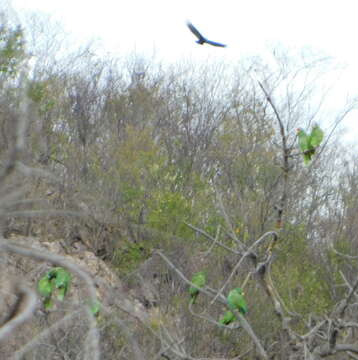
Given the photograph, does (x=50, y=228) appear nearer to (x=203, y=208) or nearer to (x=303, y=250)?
(x=203, y=208)

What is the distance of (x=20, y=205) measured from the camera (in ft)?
5.25

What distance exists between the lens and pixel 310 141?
3.96 metres

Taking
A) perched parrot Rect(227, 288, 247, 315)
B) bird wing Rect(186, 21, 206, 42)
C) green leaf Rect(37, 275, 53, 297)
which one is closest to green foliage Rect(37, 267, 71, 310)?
green leaf Rect(37, 275, 53, 297)

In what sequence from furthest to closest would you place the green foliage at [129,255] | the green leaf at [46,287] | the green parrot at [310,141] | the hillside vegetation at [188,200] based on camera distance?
the green foliage at [129,255]
the hillside vegetation at [188,200]
the green leaf at [46,287]
the green parrot at [310,141]

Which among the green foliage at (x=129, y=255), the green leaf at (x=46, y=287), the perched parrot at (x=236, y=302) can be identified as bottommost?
the green foliage at (x=129, y=255)

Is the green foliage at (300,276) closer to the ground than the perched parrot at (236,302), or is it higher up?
closer to the ground

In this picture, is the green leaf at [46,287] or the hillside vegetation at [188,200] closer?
the green leaf at [46,287]

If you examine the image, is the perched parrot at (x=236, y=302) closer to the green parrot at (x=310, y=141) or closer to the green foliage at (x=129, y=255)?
the green parrot at (x=310, y=141)

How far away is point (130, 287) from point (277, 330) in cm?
599

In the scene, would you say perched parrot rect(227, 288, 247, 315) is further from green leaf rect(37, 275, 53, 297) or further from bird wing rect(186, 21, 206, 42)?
bird wing rect(186, 21, 206, 42)

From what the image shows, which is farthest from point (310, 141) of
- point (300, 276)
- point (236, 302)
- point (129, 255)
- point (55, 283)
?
point (129, 255)

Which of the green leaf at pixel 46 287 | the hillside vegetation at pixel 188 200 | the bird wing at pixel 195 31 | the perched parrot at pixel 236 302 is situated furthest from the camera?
the hillside vegetation at pixel 188 200

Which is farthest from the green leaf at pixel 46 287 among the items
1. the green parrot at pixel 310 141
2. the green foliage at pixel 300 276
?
the green foliage at pixel 300 276

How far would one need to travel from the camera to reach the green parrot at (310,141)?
393 cm
